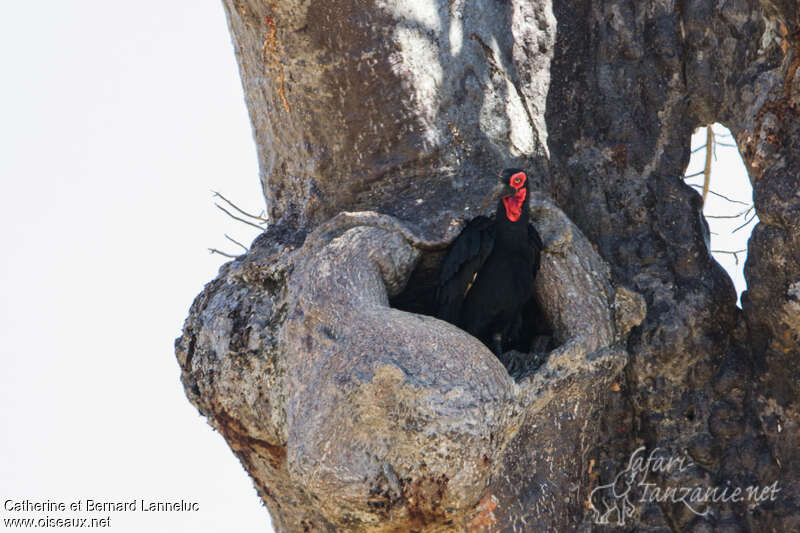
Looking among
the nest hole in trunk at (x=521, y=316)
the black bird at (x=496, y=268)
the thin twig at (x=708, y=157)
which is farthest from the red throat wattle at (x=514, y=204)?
the thin twig at (x=708, y=157)

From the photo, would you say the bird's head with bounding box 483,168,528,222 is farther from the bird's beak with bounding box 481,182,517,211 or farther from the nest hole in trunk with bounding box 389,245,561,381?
the nest hole in trunk with bounding box 389,245,561,381

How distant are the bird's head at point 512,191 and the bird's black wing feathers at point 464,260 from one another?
0.25 feet

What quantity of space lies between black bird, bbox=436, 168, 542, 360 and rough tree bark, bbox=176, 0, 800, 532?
0.07m

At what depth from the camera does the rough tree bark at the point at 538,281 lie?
285cm

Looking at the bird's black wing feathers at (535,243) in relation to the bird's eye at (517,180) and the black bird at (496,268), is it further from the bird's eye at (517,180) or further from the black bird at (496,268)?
the bird's eye at (517,180)

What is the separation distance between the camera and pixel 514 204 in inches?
130

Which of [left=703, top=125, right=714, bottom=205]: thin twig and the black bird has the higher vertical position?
[left=703, top=125, right=714, bottom=205]: thin twig

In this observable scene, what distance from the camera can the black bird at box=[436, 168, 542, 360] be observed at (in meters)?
3.32

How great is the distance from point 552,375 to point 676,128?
1.10m

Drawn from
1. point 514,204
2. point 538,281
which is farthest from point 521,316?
point 514,204

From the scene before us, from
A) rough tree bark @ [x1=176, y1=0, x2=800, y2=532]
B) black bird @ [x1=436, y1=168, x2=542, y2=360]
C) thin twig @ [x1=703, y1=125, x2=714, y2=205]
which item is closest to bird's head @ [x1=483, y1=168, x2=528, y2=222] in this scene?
black bird @ [x1=436, y1=168, x2=542, y2=360]

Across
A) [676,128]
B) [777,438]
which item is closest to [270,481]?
[777,438]

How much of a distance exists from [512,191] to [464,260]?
26 centimetres

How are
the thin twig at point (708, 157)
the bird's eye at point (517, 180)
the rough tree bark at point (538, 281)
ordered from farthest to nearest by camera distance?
the thin twig at point (708, 157) → the bird's eye at point (517, 180) → the rough tree bark at point (538, 281)
